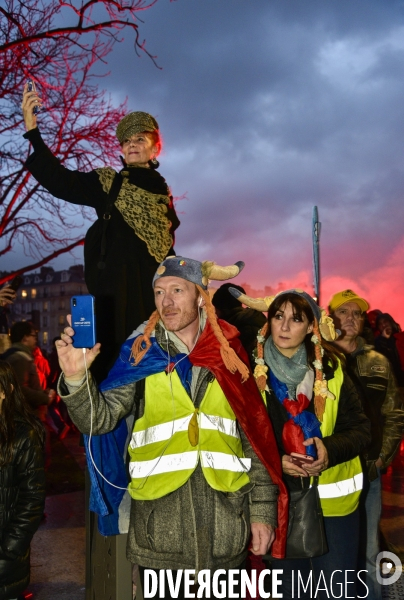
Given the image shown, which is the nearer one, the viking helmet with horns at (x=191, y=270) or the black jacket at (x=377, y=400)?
the viking helmet with horns at (x=191, y=270)

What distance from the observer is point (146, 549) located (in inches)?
Answer: 118

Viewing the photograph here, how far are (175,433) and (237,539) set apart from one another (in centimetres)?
56

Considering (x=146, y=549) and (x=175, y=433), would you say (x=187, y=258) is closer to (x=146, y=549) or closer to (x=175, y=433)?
(x=175, y=433)

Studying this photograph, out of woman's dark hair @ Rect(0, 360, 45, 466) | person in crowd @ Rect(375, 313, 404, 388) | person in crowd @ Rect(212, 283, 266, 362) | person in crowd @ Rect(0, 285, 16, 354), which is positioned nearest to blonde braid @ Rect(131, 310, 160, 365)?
woman's dark hair @ Rect(0, 360, 45, 466)

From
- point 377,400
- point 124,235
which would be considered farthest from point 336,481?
→ point 124,235

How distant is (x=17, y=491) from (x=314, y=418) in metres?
1.76

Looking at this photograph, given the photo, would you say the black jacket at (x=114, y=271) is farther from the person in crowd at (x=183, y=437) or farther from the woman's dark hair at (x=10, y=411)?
the person in crowd at (x=183, y=437)

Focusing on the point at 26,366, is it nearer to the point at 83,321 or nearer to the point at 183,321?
the point at 183,321

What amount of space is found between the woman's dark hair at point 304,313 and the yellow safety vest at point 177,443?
0.99m

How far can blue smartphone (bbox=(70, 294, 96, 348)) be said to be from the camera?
2.80 meters

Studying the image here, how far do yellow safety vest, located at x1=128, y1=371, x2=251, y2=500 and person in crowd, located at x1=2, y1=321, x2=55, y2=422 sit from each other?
4079 millimetres

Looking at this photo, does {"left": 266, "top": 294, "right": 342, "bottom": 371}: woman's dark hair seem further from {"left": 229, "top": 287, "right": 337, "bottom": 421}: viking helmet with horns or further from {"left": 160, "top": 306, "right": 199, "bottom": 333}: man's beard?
{"left": 160, "top": 306, "right": 199, "bottom": 333}: man's beard

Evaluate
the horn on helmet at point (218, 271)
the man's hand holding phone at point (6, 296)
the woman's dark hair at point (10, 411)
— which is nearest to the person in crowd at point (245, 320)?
the horn on helmet at point (218, 271)

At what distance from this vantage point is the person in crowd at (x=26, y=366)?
702 centimetres
